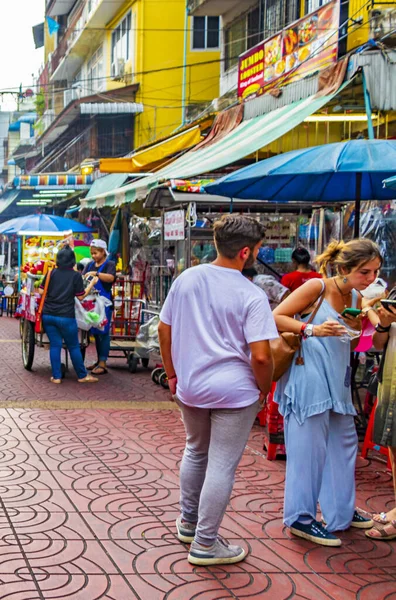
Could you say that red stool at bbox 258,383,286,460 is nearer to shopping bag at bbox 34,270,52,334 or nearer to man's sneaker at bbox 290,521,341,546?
man's sneaker at bbox 290,521,341,546

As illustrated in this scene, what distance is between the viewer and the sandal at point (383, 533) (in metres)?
4.71

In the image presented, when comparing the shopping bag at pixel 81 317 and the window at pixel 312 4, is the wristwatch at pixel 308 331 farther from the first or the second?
the window at pixel 312 4

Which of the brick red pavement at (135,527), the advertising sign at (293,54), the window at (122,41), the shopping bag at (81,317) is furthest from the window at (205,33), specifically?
the brick red pavement at (135,527)

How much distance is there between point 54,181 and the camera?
72.8 ft

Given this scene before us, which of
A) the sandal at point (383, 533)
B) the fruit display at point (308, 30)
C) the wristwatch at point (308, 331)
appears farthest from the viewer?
the fruit display at point (308, 30)

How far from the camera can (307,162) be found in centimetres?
686

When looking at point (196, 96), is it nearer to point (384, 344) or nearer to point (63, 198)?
point (63, 198)

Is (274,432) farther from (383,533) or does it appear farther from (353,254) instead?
(353,254)

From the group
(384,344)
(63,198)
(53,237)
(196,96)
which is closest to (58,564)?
(384,344)

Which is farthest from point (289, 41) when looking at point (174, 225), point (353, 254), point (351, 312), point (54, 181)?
point (351, 312)

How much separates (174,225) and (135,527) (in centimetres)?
567

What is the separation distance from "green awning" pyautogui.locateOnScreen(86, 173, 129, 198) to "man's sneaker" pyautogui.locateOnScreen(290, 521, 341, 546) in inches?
540

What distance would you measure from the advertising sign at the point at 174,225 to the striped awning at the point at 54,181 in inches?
493

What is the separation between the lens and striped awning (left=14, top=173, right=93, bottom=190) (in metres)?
22.0
